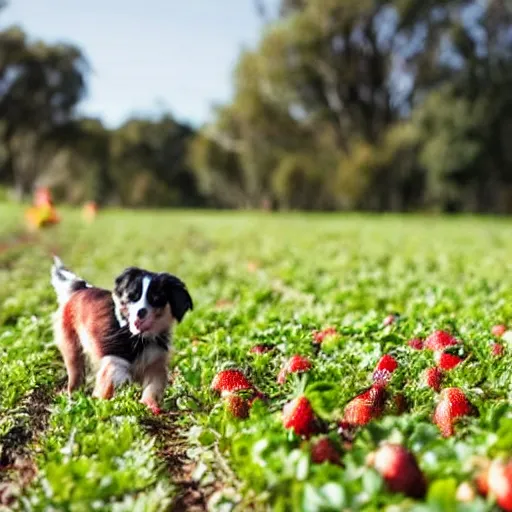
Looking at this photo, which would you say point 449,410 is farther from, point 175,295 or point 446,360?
point 175,295

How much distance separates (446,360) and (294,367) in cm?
88

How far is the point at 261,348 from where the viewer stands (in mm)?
4844

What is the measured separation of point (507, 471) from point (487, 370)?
1.88 metres

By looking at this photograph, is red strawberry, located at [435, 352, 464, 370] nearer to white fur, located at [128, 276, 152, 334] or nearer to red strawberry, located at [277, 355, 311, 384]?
red strawberry, located at [277, 355, 311, 384]

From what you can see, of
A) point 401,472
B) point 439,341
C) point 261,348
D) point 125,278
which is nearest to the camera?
point 401,472

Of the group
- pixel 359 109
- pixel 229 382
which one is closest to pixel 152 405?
pixel 229 382

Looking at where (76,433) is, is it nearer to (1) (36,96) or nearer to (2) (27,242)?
(2) (27,242)

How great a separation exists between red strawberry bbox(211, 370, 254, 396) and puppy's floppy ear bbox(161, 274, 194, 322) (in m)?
0.38

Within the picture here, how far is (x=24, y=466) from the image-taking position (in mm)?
3355

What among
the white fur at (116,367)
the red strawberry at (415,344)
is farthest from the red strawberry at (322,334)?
the white fur at (116,367)

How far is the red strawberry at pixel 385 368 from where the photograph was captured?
399cm

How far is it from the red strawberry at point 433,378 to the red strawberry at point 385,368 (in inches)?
7.3

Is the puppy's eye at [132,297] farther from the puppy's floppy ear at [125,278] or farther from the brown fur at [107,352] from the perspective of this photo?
the brown fur at [107,352]

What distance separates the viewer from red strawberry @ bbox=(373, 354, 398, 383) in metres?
3.99
